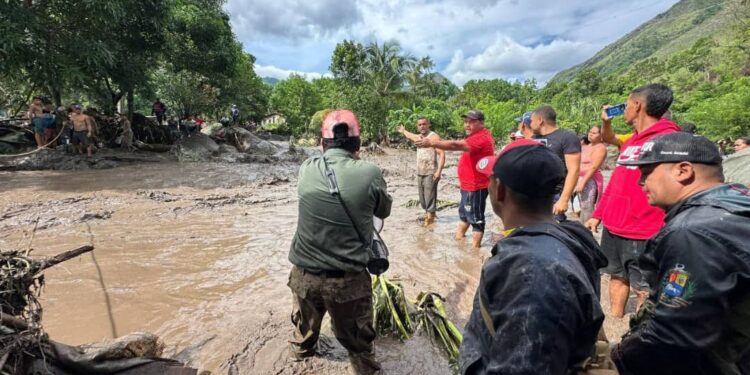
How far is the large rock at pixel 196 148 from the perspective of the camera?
15727mm

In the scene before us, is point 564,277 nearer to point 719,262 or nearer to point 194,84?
point 719,262

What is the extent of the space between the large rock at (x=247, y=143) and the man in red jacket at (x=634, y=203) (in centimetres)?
1694

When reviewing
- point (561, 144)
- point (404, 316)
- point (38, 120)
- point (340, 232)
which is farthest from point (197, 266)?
point (38, 120)

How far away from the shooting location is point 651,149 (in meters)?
1.68

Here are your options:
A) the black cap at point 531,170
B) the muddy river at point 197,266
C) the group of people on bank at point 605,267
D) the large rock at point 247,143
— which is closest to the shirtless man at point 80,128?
the muddy river at point 197,266

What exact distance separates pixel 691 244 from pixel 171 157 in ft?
54.8

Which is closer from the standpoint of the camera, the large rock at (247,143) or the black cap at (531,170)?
the black cap at (531,170)

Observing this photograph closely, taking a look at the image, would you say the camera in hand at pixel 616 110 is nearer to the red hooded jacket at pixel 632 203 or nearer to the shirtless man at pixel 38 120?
the red hooded jacket at pixel 632 203

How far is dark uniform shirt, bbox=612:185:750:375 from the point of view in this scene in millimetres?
1247

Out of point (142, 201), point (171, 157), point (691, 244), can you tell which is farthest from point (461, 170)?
point (171, 157)

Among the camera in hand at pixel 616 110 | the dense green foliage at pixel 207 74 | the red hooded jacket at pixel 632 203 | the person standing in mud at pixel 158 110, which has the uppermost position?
the dense green foliage at pixel 207 74

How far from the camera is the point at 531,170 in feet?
4.31

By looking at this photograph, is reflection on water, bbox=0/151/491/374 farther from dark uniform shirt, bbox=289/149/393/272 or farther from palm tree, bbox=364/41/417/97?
palm tree, bbox=364/41/417/97

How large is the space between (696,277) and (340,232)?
5.78 ft
